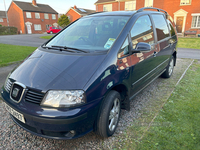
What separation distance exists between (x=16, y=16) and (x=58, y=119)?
48549 millimetres

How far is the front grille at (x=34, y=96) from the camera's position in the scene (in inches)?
77.5

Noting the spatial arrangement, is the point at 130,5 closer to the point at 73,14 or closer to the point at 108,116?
the point at 73,14

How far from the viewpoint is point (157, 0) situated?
86.2 feet

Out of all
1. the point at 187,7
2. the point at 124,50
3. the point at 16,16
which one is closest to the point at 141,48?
the point at 124,50

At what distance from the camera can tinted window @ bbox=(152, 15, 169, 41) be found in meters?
3.86

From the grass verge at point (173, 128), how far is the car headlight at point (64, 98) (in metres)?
1.03

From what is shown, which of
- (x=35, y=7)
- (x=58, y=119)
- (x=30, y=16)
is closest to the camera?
(x=58, y=119)

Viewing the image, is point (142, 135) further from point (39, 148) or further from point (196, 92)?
point (196, 92)

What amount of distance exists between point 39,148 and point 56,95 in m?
0.93

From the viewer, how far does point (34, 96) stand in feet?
6.56

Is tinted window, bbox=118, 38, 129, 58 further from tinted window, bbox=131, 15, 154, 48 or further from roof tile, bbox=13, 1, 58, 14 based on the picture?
roof tile, bbox=13, 1, 58, 14

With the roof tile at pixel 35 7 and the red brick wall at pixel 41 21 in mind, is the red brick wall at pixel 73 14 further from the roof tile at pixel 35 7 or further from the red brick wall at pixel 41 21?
the red brick wall at pixel 41 21

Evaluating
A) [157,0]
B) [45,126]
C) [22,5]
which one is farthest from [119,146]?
[22,5]

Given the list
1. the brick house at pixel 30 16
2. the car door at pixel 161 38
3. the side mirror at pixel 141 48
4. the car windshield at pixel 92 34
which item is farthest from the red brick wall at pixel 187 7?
the brick house at pixel 30 16
